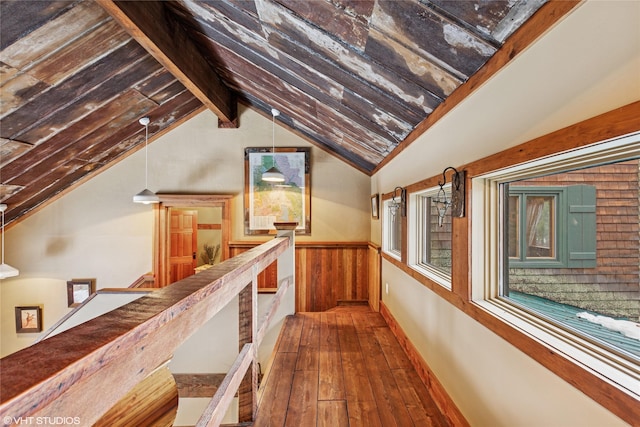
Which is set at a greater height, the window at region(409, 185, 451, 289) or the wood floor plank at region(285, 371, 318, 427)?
the window at region(409, 185, 451, 289)

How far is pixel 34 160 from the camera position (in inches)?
160

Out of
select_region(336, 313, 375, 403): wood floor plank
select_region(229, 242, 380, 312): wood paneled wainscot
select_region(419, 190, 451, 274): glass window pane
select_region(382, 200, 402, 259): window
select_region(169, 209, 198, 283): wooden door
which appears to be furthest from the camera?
select_region(169, 209, 198, 283): wooden door

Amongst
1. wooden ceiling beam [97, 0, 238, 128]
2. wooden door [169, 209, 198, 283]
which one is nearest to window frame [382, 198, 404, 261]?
wooden ceiling beam [97, 0, 238, 128]

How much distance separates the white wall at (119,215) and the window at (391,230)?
1172 millimetres

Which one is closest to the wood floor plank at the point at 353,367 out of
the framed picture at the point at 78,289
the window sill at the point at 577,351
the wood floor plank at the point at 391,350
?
the wood floor plank at the point at 391,350

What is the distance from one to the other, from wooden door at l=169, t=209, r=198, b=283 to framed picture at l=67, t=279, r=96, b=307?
1340 mm

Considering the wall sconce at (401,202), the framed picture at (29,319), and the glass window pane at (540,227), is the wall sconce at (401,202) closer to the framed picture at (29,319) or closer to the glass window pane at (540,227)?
the glass window pane at (540,227)

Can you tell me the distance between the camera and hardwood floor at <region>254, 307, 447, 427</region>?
1.92 meters

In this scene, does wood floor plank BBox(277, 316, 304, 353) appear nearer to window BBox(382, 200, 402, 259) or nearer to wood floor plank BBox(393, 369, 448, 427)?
wood floor plank BBox(393, 369, 448, 427)

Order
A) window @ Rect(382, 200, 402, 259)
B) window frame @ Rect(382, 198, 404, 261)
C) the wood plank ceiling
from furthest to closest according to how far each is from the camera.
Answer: window frame @ Rect(382, 198, 404, 261) < window @ Rect(382, 200, 402, 259) < the wood plank ceiling

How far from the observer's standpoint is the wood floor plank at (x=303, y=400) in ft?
6.20

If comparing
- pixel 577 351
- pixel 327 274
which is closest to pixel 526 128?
pixel 577 351

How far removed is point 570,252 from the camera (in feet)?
3.93

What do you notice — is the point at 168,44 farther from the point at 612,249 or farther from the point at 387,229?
the point at 612,249
